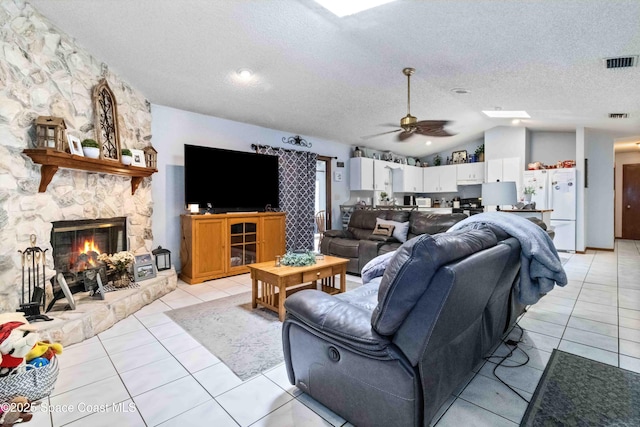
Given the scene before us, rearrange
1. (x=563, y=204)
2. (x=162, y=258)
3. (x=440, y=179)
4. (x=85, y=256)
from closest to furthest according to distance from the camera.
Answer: (x=85, y=256), (x=162, y=258), (x=563, y=204), (x=440, y=179)

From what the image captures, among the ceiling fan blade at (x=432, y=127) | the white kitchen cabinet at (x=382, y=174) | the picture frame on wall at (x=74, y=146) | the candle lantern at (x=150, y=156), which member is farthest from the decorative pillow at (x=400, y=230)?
the picture frame on wall at (x=74, y=146)

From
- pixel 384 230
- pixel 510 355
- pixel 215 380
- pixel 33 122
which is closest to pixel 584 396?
pixel 510 355

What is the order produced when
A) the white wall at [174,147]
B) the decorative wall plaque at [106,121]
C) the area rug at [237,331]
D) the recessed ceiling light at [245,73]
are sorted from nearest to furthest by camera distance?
the area rug at [237,331]
the decorative wall plaque at [106,121]
the recessed ceiling light at [245,73]
the white wall at [174,147]

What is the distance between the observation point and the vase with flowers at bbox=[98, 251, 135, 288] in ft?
10.3

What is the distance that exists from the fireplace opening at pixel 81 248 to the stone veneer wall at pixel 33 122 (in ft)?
0.30

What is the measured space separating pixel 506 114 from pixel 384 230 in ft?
10.9

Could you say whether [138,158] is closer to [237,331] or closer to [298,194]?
[237,331]

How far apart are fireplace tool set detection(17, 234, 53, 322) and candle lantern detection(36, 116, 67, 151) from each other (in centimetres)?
76

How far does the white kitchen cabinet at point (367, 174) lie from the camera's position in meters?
6.77

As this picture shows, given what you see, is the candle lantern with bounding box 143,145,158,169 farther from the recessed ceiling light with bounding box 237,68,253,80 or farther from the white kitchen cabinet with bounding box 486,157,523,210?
the white kitchen cabinet with bounding box 486,157,523,210

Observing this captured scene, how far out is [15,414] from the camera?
4.03 ft

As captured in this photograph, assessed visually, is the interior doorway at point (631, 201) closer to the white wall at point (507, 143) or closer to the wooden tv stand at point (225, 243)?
the white wall at point (507, 143)

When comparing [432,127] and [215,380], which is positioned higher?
[432,127]

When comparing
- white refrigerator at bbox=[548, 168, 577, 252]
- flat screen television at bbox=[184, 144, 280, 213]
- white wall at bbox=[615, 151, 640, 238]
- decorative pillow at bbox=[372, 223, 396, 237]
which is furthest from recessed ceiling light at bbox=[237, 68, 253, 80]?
white wall at bbox=[615, 151, 640, 238]
